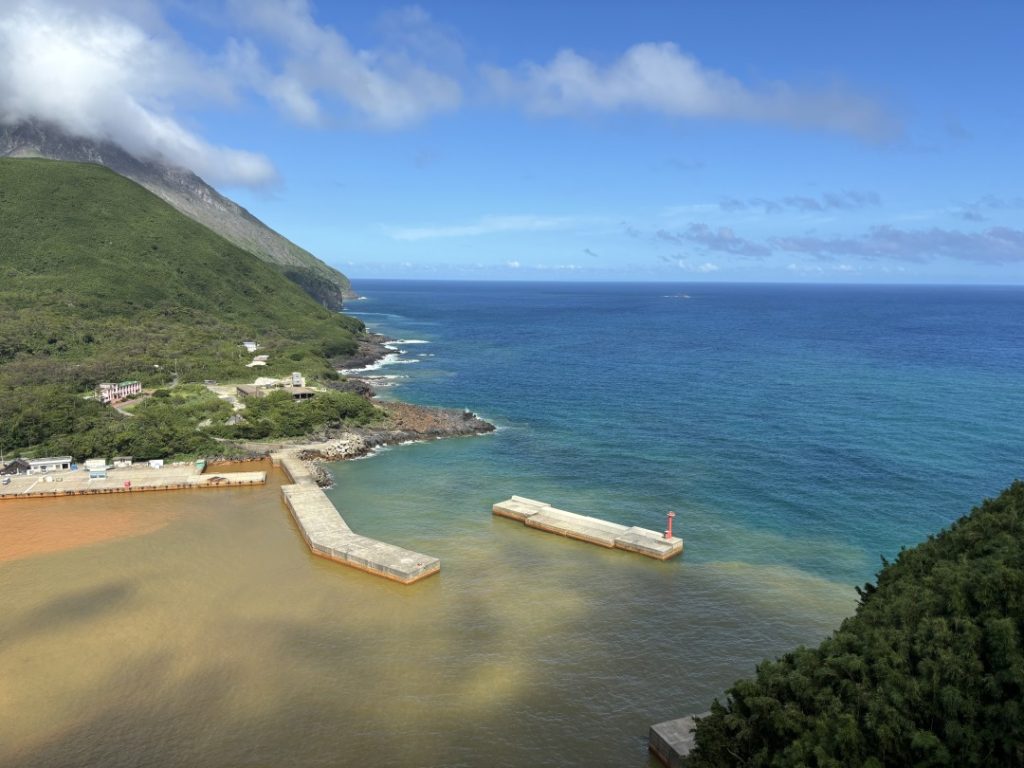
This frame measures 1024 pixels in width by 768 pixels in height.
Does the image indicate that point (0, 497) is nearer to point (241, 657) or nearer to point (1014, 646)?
point (241, 657)

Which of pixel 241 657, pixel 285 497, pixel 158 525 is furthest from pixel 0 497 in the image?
pixel 241 657

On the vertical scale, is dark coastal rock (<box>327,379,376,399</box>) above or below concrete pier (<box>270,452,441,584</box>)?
above

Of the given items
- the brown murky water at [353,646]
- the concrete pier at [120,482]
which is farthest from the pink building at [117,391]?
the brown murky water at [353,646]

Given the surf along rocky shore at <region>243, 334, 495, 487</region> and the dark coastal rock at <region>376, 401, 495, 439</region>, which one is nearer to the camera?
the surf along rocky shore at <region>243, 334, 495, 487</region>

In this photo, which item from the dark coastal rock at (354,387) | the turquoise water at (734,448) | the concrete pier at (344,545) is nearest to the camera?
the concrete pier at (344,545)

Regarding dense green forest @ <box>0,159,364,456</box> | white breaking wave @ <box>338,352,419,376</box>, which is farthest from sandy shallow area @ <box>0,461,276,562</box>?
white breaking wave @ <box>338,352,419,376</box>

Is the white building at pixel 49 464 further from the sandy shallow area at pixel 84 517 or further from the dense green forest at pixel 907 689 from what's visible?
the dense green forest at pixel 907 689

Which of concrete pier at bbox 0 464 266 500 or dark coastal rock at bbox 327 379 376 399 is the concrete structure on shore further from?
dark coastal rock at bbox 327 379 376 399

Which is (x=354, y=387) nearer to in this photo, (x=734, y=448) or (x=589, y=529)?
(x=734, y=448)
